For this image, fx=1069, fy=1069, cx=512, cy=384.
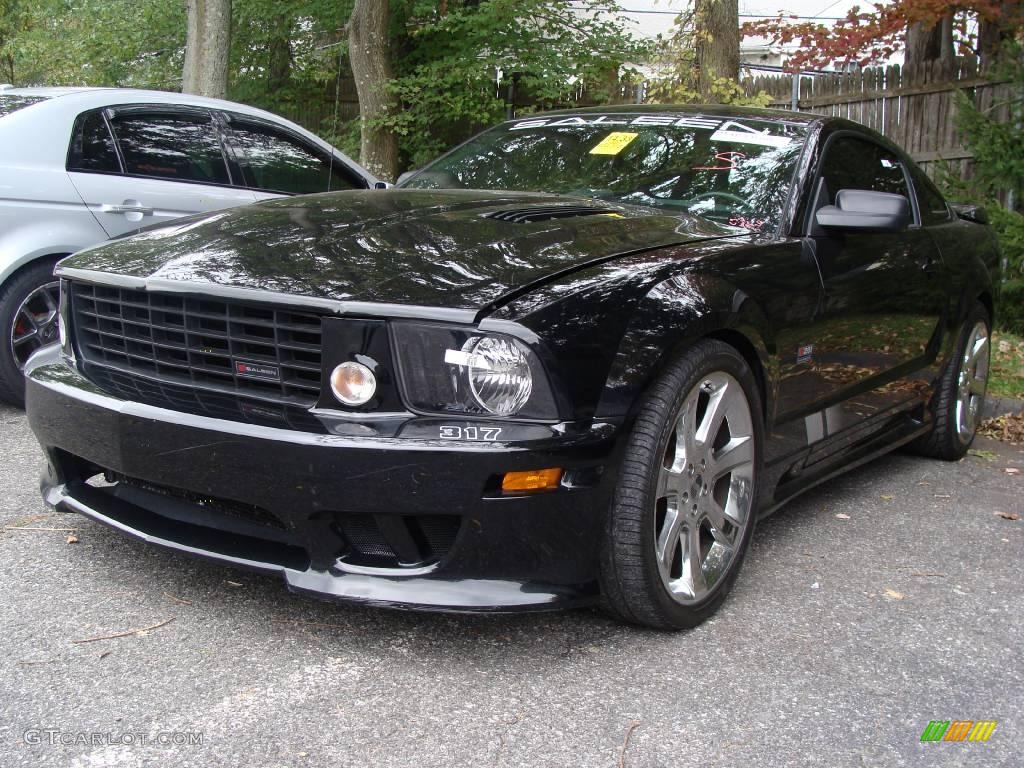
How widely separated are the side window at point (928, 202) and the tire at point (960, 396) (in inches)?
19.2

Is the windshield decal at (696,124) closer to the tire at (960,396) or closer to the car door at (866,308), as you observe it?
the car door at (866,308)

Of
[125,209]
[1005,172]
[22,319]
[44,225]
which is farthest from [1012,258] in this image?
[22,319]

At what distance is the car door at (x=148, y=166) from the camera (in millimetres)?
5238

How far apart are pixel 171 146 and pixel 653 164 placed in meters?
2.94

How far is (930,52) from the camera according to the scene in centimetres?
1145

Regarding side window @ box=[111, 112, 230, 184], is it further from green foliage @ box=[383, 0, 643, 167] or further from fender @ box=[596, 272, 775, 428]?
green foliage @ box=[383, 0, 643, 167]

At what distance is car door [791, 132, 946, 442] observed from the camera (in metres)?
3.63

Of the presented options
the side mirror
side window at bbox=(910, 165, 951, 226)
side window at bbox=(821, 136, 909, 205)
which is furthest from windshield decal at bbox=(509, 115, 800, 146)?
side window at bbox=(910, 165, 951, 226)

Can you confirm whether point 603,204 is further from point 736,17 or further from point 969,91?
point 969,91

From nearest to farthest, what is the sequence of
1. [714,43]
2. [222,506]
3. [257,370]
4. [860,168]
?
1. [257,370]
2. [222,506]
3. [860,168]
4. [714,43]

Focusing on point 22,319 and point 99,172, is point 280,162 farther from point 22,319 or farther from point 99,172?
point 22,319

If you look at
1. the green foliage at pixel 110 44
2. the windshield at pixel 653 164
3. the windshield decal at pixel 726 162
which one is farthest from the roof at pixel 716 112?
the green foliage at pixel 110 44

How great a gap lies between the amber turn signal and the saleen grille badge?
0.62 metres

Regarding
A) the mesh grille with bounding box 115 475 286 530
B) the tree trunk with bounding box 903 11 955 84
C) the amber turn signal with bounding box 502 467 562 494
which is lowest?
the mesh grille with bounding box 115 475 286 530
